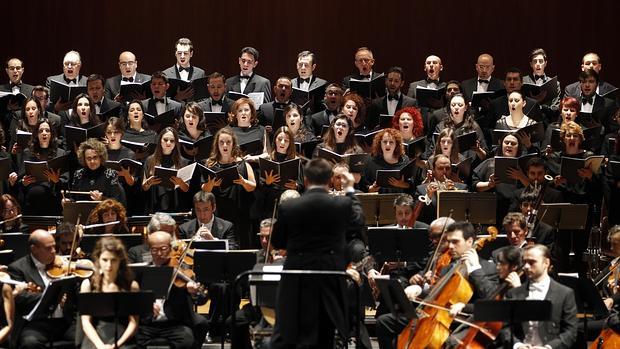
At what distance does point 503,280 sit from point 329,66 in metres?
6.64

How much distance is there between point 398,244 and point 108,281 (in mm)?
1968

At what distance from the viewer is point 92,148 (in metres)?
8.68

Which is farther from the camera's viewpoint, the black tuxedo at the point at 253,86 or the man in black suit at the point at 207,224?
the black tuxedo at the point at 253,86

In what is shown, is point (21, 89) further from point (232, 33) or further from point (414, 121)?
point (414, 121)

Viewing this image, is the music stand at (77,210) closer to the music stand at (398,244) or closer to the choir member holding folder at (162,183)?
the choir member holding folder at (162,183)

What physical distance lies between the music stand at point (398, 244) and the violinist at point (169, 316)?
127 cm

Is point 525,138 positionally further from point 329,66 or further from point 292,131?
point 329,66

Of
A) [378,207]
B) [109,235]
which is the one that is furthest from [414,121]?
[109,235]

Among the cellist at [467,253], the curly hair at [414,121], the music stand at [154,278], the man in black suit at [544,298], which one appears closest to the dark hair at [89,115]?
the curly hair at [414,121]

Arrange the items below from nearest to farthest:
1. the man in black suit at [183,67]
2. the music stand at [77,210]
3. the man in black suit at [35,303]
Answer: the man in black suit at [35,303], the music stand at [77,210], the man in black suit at [183,67]

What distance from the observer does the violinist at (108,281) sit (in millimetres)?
6410

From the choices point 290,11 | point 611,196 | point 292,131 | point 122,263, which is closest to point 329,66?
point 290,11

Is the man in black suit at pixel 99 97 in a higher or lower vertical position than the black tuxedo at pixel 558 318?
higher

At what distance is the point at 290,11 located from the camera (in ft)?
41.5
